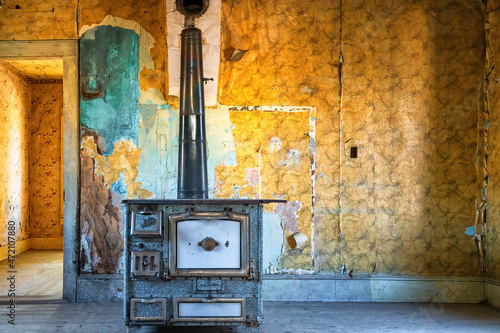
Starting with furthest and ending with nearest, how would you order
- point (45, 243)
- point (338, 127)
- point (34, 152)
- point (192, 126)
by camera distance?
point (34, 152) → point (45, 243) → point (338, 127) → point (192, 126)

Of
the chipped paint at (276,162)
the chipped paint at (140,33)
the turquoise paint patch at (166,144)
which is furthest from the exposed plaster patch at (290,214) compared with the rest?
the chipped paint at (140,33)

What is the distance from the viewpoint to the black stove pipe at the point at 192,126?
2.58 m

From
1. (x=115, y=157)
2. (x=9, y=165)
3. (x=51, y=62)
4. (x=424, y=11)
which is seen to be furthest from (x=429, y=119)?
(x=9, y=165)

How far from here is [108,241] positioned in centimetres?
314

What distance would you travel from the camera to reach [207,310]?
7.32 feet

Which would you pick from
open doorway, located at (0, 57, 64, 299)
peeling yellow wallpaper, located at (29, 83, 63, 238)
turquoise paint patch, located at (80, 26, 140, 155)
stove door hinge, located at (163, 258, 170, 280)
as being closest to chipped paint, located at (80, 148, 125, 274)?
turquoise paint patch, located at (80, 26, 140, 155)

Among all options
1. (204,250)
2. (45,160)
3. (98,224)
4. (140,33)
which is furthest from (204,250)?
(45,160)

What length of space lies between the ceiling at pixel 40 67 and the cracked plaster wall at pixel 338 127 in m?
2.28

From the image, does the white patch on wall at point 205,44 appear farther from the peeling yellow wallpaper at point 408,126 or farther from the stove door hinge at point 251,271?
the stove door hinge at point 251,271

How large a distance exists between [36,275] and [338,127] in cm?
353

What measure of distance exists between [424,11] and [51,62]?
461cm

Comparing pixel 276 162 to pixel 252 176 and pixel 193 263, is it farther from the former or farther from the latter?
pixel 193 263

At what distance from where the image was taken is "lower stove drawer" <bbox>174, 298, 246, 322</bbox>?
7.32ft

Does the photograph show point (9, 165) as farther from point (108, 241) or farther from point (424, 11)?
point (424, 11)
